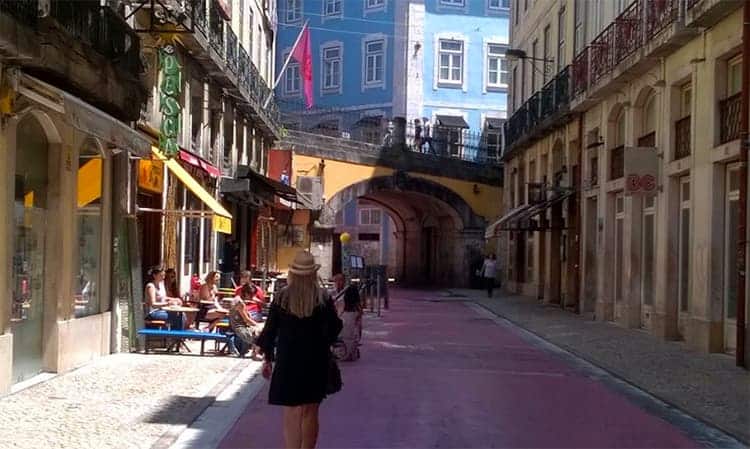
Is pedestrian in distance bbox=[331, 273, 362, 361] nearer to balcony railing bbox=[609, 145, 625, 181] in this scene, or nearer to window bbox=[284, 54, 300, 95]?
balcony railing bbox=[609, 145, 625, 181]

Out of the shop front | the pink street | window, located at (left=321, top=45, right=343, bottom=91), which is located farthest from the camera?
window, located at (left=321, top=45, right=343, bottom=91)

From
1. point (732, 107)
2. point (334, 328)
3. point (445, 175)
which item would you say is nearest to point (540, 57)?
point (445, 175)

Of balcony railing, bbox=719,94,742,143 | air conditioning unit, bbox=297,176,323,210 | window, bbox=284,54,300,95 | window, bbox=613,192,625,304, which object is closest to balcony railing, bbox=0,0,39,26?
balcony railing, bbox=719,94,742,143

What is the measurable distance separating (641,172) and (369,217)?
36910mm

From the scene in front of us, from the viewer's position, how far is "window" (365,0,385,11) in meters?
50.3

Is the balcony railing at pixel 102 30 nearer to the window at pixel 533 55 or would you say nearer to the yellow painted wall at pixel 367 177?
the window at pixel 533 55

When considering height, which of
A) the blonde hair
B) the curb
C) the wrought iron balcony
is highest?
the wrought iron balcony

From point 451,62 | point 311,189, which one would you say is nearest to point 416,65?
point 451,62

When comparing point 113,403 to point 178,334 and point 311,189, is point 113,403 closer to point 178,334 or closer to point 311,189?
point 178,334

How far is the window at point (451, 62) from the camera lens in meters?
49.5

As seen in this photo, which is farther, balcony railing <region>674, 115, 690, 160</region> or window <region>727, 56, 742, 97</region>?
balcony railing <region>674, 115, 690, 160</region>

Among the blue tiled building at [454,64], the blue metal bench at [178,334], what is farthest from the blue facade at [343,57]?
the blue metal bench at [178,334]

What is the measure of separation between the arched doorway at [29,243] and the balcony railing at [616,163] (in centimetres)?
1384

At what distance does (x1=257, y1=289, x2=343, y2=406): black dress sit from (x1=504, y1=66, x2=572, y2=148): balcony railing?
20.4 metres
